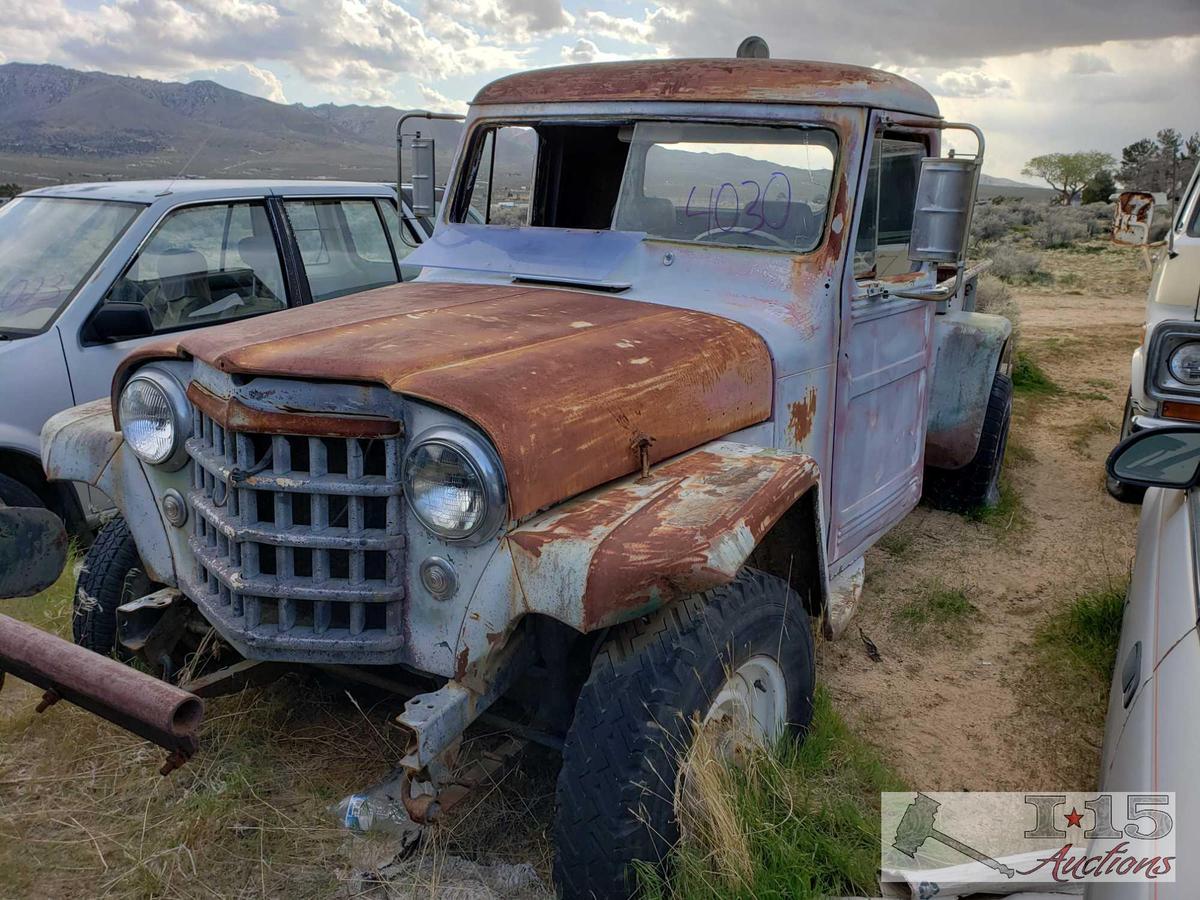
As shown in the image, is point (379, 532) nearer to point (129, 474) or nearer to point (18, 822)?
point (129, 474)

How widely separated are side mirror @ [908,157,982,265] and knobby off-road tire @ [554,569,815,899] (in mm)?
1444

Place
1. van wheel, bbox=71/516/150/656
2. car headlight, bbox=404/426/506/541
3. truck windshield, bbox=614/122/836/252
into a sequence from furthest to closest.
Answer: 1. truck windshield, bbox=614/122/836/252
2. van wheel, bbox=71/516/150/656
3. car headlight, bbox=404/426/506/541

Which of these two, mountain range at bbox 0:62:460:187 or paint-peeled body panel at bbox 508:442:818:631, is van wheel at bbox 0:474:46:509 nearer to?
paint-peeled body panel at bbox 508:442:818:631

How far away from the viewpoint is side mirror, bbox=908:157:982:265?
3.03 m

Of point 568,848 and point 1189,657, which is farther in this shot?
point 568,848

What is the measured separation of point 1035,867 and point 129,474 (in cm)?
271

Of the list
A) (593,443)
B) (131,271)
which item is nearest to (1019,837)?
(593,443)

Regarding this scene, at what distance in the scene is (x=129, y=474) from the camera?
2961 mm

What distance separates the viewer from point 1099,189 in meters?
33.0

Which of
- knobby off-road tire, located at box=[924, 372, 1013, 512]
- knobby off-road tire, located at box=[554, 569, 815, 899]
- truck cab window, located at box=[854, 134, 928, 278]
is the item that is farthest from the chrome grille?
knobby off-road tire, located at box=[924, 372, 1013, 512]

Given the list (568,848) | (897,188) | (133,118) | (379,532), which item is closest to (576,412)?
(379,532)

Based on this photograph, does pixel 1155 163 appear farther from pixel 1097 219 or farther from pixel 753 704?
pixel 753 704

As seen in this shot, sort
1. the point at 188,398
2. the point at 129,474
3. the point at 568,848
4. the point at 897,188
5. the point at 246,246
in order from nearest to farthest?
the point at 568,848 < the point at 188,398 < the point at 129,474 < the point at 897,188 < the point at 246,246

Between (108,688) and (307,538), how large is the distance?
0.54 m
